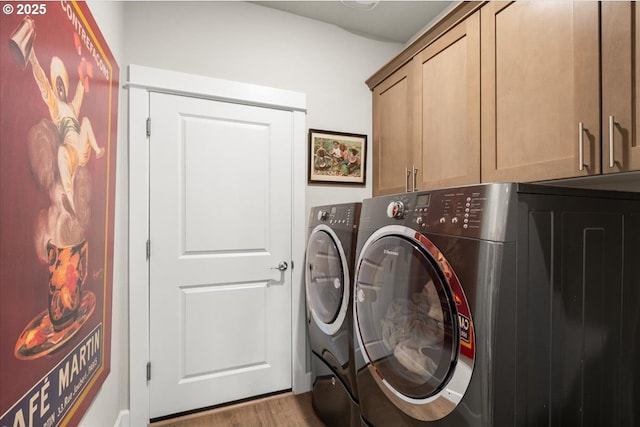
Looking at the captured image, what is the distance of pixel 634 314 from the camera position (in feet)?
3.31

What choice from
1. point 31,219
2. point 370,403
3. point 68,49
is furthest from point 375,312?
point 68,49

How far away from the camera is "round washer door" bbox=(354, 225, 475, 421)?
85cm

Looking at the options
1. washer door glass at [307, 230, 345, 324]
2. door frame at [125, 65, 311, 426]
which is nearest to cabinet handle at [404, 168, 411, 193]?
washer door glass at [307, 230, 345, 324]

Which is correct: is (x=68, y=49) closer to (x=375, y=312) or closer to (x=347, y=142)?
(x=375, y=312)

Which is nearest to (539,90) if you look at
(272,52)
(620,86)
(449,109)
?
(620,86)

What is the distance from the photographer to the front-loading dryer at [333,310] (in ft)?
5.04

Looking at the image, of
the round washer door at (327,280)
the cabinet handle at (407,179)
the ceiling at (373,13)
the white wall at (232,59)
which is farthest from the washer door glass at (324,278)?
the ceiling at (373,13)

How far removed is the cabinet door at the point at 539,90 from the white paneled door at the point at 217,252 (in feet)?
4.20

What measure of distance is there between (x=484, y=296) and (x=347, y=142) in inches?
68.0

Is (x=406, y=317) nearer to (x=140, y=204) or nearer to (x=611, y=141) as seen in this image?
(x=611, y=141)

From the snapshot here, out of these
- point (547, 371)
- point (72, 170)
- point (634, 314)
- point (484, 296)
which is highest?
point (72, 170)

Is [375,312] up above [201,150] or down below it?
below

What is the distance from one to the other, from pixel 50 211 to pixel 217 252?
1122mm

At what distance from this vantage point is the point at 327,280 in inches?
68.2
